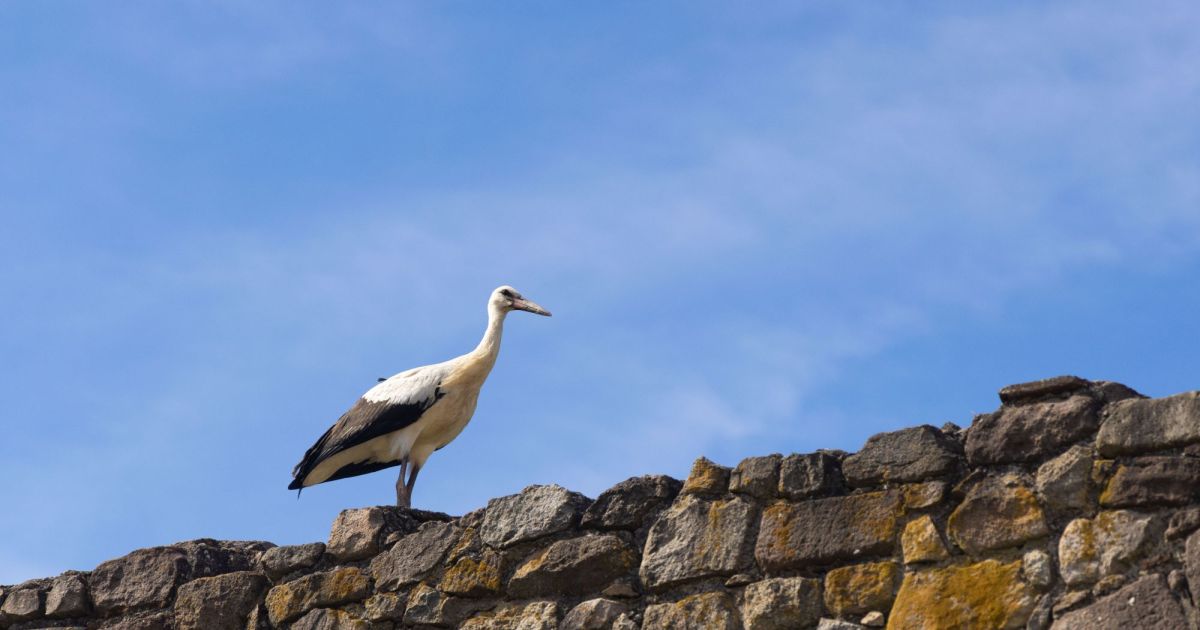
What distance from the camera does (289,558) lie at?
794 cm

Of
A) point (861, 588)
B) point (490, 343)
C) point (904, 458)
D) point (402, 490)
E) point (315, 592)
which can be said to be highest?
point (490, 343)

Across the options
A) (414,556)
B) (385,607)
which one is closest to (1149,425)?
(414,556)

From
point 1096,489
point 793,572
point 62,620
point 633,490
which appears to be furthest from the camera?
point 62,620

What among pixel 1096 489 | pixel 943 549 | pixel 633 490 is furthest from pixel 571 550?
pixel 1096 489

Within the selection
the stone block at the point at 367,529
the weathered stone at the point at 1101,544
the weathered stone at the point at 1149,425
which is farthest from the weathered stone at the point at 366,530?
the weathered stone at the point at 1149,425

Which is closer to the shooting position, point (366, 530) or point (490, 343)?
point (366, 530)

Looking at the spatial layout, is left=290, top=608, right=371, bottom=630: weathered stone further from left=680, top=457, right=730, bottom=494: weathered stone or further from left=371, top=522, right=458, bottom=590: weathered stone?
left=680, top=457, right=730, bottom=494: weathered stone

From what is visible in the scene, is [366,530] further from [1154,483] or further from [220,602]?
[1154,483]

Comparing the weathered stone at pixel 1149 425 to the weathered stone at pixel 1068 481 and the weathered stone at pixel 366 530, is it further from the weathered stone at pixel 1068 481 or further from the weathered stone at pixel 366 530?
the weathered stone at pixel 366 530

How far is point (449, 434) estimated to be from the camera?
9.93 metres

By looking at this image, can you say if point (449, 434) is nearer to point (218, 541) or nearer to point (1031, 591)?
point (218, 541)

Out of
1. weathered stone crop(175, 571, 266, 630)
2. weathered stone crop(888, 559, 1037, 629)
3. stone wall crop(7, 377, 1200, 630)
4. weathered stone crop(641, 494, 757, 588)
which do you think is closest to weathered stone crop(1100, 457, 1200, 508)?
stone wall crop(7, 377, 1200, 630)

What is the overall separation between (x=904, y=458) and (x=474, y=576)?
1988 millimetres

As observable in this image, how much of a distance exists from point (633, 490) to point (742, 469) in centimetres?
51
